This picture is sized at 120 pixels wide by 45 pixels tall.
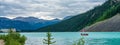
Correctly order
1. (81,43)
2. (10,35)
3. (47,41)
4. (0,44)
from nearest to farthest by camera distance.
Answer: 1. (47,41)
2. (81,43)
3. (0,44)
4. (10,35)

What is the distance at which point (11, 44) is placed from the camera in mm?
25609

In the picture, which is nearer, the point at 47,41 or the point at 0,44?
the point at 47,41

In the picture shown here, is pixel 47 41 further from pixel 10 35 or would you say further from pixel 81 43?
pixel 10 35

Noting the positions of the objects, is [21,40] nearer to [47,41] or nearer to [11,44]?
[11,44]

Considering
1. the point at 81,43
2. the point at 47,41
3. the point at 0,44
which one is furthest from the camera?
the point at 0,44

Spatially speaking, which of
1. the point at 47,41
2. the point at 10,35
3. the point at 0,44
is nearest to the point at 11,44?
the point at 47,41

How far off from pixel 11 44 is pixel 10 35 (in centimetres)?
2003

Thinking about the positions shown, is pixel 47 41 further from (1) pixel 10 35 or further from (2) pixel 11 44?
(1) pixel 10 35

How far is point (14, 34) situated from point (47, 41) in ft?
76.5

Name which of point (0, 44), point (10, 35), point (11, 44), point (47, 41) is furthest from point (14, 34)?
point (47, 41)

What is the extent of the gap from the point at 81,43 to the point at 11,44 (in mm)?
5143

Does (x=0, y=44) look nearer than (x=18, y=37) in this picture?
Yes

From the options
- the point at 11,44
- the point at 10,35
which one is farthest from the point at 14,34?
the point at 11,44

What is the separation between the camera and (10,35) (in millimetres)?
45438
